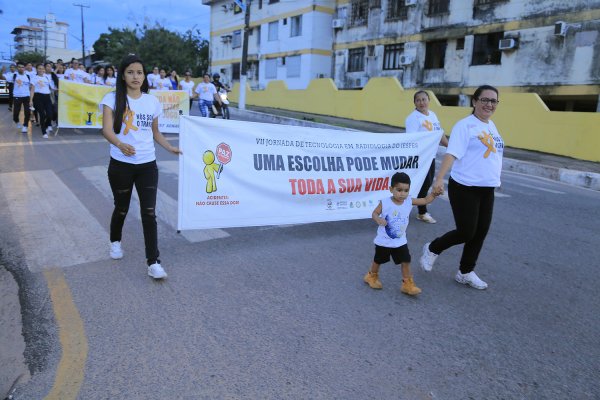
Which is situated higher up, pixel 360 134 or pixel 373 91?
pixel 373 91

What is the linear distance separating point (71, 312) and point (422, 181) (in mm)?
4704

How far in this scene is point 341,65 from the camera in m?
35.0

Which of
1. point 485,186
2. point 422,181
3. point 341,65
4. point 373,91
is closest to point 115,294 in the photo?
point 485,186

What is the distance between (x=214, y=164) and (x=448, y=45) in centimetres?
2513

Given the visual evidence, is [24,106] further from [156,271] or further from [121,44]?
[121,44]

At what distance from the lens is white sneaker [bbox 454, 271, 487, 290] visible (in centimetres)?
431

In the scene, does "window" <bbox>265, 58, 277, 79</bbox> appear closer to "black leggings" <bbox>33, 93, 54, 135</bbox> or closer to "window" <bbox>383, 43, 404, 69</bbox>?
"window" <bbox>383, 43, 404, 69</bbox>

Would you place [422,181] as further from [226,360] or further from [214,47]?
[214,47]

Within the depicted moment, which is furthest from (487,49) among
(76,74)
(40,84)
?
(40,84)

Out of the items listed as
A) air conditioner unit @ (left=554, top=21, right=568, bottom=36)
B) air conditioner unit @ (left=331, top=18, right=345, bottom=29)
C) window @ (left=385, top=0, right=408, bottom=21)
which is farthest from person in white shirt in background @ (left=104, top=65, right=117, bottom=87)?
air conditioner unit @ (left=331, top=18, right=345, bottom=29)

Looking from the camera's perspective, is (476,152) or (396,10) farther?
(396,10)

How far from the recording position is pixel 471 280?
434cm

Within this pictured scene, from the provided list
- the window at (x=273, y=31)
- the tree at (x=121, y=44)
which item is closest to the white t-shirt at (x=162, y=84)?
the window at (x=273, y=31)

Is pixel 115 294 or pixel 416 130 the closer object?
pixel 115 294
